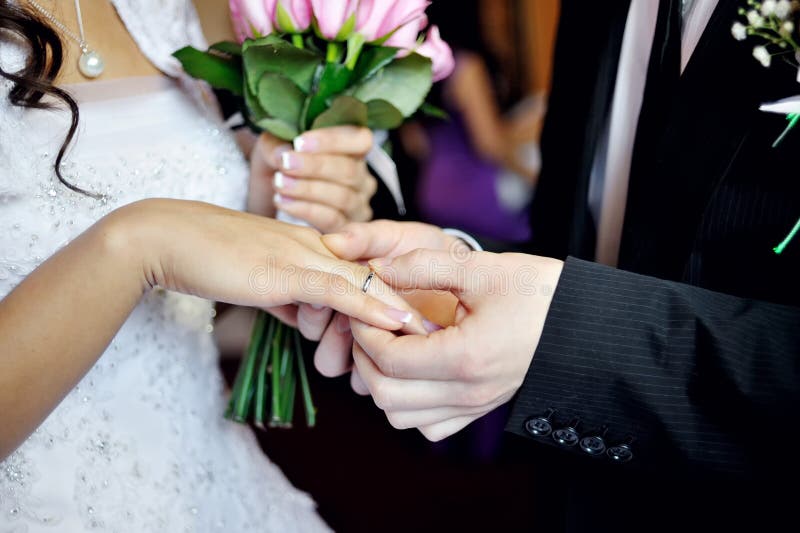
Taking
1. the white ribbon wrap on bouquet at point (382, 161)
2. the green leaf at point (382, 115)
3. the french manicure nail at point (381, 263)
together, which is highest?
the green leaf at point (382, 115)

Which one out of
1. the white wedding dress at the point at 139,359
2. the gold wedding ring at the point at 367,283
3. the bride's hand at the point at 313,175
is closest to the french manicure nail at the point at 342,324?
the gold wedding ring at the point at 367,283

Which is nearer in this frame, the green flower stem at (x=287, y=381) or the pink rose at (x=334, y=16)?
the pink rose at (x=334, y=16)

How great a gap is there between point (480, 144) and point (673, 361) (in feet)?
9.49

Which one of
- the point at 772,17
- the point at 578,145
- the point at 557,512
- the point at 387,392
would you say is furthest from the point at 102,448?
the point at 772,17

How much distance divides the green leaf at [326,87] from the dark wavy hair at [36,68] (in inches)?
14.6

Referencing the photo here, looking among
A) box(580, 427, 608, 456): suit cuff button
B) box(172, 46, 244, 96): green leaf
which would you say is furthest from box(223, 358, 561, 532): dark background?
box(172, 46, 244, 96): green leaf

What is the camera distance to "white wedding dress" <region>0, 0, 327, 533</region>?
95 centimetres

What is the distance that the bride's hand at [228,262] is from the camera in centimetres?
88

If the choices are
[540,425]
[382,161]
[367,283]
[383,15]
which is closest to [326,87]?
[383,15]

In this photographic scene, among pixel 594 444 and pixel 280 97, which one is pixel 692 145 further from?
pixel 280 97

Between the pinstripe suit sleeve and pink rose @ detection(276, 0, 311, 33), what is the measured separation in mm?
593

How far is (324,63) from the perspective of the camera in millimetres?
1114

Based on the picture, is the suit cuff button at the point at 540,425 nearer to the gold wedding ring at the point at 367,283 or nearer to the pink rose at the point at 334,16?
the gold wedding ring at the point at 367,283

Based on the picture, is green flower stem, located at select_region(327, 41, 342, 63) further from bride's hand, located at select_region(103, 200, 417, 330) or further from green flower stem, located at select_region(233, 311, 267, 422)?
green flower stem, located at select_region(233, 311, 267, 422)
